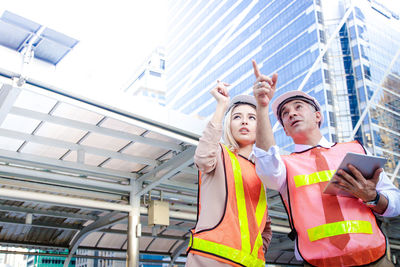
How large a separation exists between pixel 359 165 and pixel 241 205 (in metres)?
0.67

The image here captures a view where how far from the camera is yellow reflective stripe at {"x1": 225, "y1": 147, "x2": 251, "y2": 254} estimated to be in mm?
2062

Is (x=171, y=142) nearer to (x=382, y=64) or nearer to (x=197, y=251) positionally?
(x=197, y=251)

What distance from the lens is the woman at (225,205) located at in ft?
6.57

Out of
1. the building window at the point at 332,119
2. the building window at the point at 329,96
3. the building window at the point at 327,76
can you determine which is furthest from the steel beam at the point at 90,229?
the building window at the point at 327,76

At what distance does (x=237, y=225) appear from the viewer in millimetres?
2078

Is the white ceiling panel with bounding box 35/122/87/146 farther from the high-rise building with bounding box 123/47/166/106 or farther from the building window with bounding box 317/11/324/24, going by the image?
the high-rise building with bounding box 123/47/166/106

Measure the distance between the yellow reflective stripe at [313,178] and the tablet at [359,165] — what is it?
0.38ft

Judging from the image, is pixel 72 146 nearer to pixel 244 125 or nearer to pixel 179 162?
pixel 179 162

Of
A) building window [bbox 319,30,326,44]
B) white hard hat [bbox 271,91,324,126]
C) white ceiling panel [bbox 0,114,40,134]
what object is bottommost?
white hard hat [bbox 271,91,324,126]

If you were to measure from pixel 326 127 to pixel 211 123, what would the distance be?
60906 mm

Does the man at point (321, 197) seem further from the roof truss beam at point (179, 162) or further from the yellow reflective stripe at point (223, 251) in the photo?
the roof truss beam at point (179, 162)

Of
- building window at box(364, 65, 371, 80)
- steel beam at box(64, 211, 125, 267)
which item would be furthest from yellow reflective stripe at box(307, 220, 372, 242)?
building window at box(364, 65, 371, 80)

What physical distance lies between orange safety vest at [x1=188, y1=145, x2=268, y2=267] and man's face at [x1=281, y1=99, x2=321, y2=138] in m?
0.36

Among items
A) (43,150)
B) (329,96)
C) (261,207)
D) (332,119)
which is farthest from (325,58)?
(261,207)
